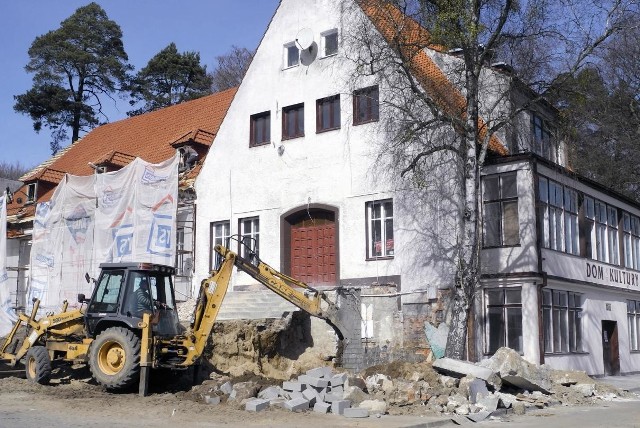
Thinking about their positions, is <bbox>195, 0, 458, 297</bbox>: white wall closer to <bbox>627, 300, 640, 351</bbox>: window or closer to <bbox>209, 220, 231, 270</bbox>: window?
<bbox>209, 220, 231, 270</bbox>: window

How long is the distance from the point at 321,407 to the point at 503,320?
801cm

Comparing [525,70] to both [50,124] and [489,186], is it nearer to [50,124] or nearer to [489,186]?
[489,186]

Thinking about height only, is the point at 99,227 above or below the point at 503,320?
above

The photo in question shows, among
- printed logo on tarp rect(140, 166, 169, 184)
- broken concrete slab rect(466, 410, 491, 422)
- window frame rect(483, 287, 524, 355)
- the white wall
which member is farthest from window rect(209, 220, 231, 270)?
broken concrete slab rect(466, 410, 491, 422)

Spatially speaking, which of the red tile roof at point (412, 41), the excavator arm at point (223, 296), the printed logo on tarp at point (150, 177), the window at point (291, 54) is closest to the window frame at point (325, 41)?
the window at point (291, 54)

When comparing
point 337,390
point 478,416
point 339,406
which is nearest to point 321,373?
point 337,390

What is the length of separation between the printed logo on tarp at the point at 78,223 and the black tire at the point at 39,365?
1098 centimetres

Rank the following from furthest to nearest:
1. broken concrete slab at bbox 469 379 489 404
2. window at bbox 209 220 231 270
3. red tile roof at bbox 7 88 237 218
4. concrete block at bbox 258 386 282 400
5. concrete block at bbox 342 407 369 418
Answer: red tile roof at bbox 7 88 237 218
window at bbox 209 220 231 270
broken concrete slab at bbox 469 379 489 404
concrete block at bbox 258 386 282 400
concrete block at bbox 342 407 369 418

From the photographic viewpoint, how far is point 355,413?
13.8m

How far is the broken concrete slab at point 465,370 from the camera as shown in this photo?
16.0m

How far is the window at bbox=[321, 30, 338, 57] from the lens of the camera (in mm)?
23781

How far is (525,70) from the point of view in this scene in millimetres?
18672

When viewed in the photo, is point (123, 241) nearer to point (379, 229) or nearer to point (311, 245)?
point (311, 245)

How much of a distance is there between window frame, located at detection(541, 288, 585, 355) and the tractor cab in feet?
34.3
